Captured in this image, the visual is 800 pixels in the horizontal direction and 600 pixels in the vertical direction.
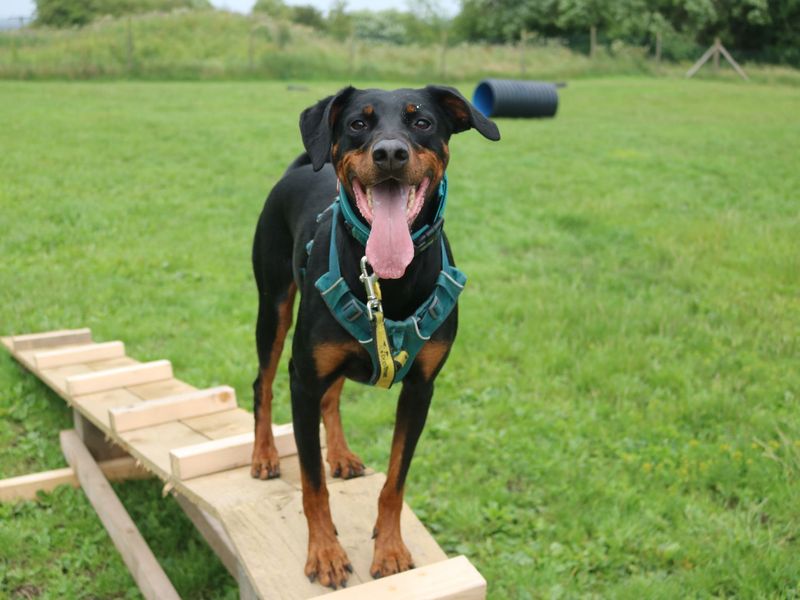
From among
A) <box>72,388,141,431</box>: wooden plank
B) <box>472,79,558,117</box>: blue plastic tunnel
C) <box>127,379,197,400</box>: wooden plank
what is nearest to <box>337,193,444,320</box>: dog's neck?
→ <box>72,388,141,431</box>: wooden plank

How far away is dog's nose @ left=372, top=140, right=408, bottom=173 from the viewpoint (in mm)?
2192

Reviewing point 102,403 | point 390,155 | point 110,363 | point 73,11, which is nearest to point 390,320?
Result: point 390,155

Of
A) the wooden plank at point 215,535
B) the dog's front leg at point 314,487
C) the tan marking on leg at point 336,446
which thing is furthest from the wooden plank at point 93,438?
the dog's front leg at point 314,487

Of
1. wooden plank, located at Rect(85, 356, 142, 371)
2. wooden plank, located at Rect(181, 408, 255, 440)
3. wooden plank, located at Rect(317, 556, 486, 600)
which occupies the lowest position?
wooden plank, located at Rect(85, 356, 142, 371)

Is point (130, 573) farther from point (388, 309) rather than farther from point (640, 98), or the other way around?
point (640, 98)

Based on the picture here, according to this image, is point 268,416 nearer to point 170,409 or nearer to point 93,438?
point 170,409

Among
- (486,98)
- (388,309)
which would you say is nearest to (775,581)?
(388,309)

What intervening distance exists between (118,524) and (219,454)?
0.66 metres

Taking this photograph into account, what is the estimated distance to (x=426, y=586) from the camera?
94.3 inches

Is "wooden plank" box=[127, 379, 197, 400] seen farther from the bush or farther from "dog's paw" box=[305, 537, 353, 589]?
the bush

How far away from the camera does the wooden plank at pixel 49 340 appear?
4.90 meters

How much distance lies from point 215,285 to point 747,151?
919cm

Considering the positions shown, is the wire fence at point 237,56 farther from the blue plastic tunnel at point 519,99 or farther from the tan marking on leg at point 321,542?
the tan marking on leg at point 321,542

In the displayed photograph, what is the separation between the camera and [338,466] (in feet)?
10.7
